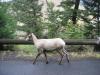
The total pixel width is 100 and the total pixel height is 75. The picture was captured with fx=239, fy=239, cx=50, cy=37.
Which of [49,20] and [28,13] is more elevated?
[28,13]

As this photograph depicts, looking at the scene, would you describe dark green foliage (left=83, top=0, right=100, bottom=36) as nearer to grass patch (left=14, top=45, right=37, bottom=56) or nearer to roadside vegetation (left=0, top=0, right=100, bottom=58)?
roadside vegetation (left=0, top=0, right=100, bottom=58)

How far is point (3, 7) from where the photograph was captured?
237 inches

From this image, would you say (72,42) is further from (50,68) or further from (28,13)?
(28,13)

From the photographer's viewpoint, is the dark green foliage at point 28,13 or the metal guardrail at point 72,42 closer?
the metal guardrail at point 72,42

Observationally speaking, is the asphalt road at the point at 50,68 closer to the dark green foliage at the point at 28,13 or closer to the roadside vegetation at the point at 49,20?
the roadside vegetation at the point at 49,20

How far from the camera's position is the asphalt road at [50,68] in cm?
438

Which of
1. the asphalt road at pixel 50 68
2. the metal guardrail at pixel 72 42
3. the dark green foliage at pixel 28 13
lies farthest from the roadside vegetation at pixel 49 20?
the asphalt road at pixel 50 68

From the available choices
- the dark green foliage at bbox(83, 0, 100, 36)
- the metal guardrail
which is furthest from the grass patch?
the dark green foliage at bbox(83, 0, 100, 36)

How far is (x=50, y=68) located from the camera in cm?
462

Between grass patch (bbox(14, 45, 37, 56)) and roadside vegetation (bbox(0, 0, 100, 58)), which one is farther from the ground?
roadside vegetation (bbox(0, 0, 100, 58))

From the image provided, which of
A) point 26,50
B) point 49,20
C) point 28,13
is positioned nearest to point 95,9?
point 49,20

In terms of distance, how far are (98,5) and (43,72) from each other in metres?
2.71

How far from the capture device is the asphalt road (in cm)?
438

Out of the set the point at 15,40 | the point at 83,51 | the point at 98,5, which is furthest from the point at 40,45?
the point at 98,5
